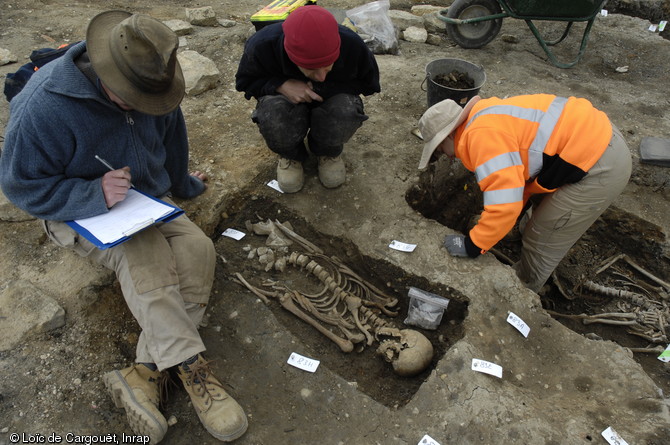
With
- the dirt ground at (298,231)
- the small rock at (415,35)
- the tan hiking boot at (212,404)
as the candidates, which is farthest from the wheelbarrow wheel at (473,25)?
the tan hiking boot at (212,404)

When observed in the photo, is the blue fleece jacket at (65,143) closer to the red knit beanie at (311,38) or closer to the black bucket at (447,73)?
the red knit beanie at (311,38)

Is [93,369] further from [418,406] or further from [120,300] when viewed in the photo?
[418,406]

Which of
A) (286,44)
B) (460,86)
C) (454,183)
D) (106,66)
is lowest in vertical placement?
(454,183)

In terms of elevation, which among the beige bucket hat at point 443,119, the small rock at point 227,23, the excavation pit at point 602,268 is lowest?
the excavation pit at point 602,268

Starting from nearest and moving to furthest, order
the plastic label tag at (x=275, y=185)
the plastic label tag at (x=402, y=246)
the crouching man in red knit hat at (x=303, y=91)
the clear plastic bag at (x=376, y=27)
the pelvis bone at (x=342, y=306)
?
the pelvis bone at (x=342, y=306), the crouching man in red knit hat at (x=303, y=91), the plastic label tag at (x=402, y=246), the plastic label tag at (x=275, y=185), the clear plastic bag at (x=376, y=27)

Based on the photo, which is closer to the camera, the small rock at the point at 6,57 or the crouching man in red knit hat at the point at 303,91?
the crouching man in red knit hat at the point at 303,91

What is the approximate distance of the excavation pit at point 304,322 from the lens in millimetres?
2789

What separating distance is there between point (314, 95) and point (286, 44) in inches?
21.3

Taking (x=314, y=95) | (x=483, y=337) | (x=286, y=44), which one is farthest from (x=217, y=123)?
(x=483, y=337)

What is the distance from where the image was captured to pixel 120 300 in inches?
114

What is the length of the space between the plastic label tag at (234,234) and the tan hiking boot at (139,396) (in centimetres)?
129

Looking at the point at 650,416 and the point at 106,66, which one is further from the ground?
the point at 106,66

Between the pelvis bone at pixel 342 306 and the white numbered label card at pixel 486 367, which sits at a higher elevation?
the white numbered label card at pixel 486 367

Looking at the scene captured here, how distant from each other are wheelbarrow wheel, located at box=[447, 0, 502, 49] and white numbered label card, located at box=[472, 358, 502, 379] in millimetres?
5075
